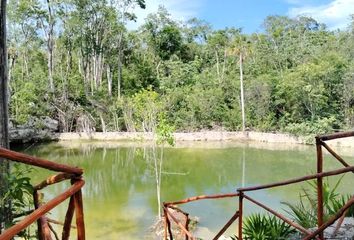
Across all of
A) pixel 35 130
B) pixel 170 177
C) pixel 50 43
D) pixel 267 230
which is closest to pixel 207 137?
pixel 170 177

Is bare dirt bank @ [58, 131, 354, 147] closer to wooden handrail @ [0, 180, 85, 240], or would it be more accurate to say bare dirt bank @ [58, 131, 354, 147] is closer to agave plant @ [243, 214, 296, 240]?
agave plant @ [243, 214, 296, 240]

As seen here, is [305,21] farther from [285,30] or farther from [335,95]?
[335,95]

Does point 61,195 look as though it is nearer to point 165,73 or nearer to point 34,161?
point 34,161

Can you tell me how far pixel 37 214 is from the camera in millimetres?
871

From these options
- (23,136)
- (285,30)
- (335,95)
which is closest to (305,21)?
(285,30)

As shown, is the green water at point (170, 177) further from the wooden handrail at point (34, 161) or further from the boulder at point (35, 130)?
the wooden handrail at point (34, 161)

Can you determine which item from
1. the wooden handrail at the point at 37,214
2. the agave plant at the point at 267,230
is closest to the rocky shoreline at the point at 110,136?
the agave plant at the point at 267,230

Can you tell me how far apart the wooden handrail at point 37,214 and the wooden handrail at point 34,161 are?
41 mm

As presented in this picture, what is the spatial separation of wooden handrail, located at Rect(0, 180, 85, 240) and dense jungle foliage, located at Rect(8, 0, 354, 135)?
52.1ft

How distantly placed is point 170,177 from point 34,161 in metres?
11.4

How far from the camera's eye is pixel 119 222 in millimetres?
8352

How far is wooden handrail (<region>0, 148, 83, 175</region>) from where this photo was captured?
2.88ft

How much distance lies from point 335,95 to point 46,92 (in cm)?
1387

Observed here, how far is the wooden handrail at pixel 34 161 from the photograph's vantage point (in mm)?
877
